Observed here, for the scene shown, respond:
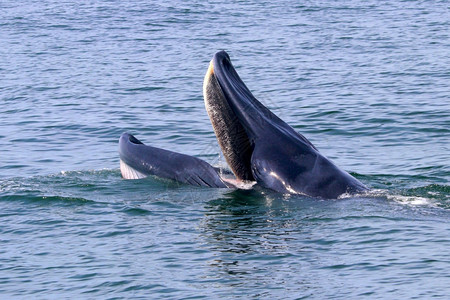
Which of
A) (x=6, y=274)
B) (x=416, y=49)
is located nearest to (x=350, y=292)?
(x=6, y=274)

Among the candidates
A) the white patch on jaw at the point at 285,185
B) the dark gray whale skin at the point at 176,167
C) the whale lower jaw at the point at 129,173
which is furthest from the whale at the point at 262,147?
the whale lower jaw at the point at 129,173

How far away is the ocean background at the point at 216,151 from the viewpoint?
10.3 metres

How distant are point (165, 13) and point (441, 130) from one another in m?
21.0

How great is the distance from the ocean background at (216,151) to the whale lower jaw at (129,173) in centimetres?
15

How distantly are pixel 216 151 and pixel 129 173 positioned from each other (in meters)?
1.73

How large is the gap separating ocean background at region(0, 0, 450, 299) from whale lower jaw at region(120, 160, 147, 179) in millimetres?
150

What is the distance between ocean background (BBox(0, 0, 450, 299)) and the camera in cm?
1032

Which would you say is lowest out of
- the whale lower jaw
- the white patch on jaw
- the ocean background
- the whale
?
the ocean background

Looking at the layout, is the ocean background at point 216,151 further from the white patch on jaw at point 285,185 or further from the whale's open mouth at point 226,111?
the whale's open mouth at point 226,111

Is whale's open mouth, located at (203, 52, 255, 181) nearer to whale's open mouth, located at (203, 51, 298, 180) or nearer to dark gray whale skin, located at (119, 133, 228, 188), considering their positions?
whale's open mouth, located at (203, 51, 298, 180)

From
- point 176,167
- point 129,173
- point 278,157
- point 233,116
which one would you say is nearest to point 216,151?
point 129,173

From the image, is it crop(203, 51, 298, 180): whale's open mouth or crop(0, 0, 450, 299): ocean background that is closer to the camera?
crop(0, 0, 450, 299): ocean background

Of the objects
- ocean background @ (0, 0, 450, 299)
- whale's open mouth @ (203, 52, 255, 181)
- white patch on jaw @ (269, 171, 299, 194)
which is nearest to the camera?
ocean background @ (0, 0, 450, 299)

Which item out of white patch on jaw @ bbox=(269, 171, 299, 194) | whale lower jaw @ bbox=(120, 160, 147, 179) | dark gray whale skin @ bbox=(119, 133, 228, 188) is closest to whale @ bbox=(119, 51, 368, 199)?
white patch on jaw @ bbox=(269, 171, 299, 194)
